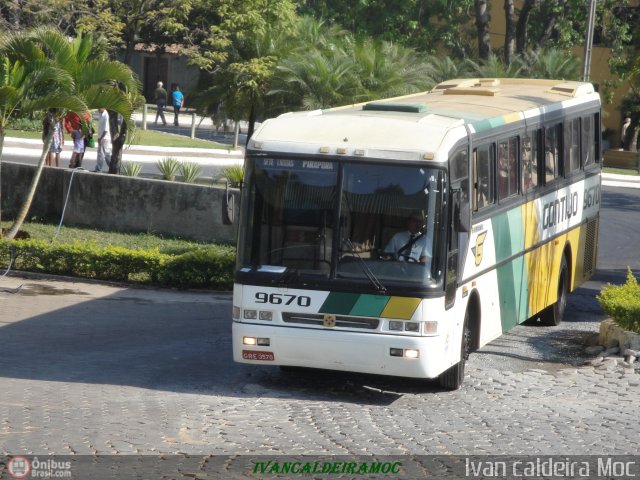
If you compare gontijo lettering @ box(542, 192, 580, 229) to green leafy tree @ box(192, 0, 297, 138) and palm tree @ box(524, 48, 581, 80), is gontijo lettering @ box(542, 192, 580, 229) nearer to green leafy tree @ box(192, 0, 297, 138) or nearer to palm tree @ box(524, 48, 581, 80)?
green leafy tree @ box(192, 0, 297, 138)

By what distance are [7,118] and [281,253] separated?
31.2ft

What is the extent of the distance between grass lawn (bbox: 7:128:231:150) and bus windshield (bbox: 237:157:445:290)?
2643 centimetres

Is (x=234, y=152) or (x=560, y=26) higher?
(x=560, y=26)

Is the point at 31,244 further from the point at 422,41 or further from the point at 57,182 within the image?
the point at 422,41

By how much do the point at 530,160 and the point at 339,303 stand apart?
461 cm

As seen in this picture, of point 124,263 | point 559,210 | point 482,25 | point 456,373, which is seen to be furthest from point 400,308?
point 482,25

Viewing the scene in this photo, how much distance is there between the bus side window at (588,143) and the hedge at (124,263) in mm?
5521

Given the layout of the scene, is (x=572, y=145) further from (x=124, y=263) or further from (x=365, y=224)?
(x=124, y=263)

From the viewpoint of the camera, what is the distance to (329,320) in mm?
10797

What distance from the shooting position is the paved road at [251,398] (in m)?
9.33

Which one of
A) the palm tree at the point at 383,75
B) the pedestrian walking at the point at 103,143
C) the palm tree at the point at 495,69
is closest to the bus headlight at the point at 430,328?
the palm tree at the point at 383,75

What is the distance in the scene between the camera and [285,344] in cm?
1088

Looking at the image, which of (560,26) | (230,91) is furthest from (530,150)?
(560,26)

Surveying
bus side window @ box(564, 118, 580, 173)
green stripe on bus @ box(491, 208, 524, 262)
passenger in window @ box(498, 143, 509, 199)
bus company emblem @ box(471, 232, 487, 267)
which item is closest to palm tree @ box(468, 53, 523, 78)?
bus side window @ box(564, 118, 580, 173)
